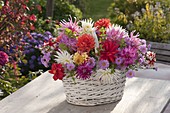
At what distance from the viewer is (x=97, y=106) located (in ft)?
7.30

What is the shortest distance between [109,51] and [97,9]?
6.75 m

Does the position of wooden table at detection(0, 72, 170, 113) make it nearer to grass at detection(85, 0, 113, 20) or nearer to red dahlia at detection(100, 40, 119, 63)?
red dahlia at detection(100, 40, 119, 63)

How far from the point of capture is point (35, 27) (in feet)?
16.1

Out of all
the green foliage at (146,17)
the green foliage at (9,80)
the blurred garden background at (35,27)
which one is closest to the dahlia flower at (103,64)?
the blurred garden background at (35,27)

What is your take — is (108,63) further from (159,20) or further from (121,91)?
(159,20)

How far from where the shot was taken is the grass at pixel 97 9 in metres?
8.23

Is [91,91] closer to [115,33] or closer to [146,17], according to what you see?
[115,33]

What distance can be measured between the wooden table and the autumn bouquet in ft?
0.29

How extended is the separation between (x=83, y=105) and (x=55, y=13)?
146 inches

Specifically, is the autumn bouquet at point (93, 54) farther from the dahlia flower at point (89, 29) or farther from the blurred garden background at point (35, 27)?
the blurred garden background at point (35, 27)

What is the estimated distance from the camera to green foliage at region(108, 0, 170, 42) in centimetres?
496

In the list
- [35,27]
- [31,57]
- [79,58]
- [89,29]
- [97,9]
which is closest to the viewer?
[79,58]

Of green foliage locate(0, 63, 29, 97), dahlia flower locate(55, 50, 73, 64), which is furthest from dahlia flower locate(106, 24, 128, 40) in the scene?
green foliage locate(0, 63, 29, 97)

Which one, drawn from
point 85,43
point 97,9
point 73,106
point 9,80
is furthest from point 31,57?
point 97,9
